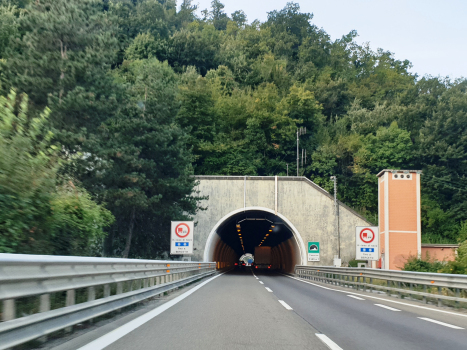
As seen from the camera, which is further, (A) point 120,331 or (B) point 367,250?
(B) point 367,250

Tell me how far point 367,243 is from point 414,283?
10.2 m

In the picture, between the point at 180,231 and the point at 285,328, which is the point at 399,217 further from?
the point at 285,328

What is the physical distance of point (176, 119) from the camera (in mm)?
58125

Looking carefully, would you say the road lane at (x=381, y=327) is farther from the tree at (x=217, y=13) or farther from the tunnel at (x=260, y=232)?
the tree at (x=217, y=13)

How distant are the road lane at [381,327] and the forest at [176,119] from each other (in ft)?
19.4

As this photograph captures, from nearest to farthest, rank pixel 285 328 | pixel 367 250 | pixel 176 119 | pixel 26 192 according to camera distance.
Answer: pixel 285 328 < pixel 26 192 < pixel 367 250 < pixel 176 119

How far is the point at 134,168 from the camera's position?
2922cm

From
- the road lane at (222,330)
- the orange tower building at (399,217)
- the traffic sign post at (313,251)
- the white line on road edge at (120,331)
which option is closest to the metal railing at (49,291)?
the white line on road edge at (120,331)

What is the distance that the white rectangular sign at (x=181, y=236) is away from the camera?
1146 inches

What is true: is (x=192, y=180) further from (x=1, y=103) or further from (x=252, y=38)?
(x=252, y=38)

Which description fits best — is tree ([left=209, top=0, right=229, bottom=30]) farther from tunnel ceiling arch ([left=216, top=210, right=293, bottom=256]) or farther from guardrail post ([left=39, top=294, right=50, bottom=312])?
guardrail post ([left=39, top=294, right=50, bottom=312])

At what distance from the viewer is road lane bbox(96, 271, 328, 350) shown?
627 cm

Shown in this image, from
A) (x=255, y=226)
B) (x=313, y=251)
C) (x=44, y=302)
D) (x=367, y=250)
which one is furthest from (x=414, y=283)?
(x=255, y=226)

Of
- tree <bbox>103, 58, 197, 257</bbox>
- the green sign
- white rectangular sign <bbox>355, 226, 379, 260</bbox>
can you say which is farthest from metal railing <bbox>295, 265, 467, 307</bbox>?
the green sign
